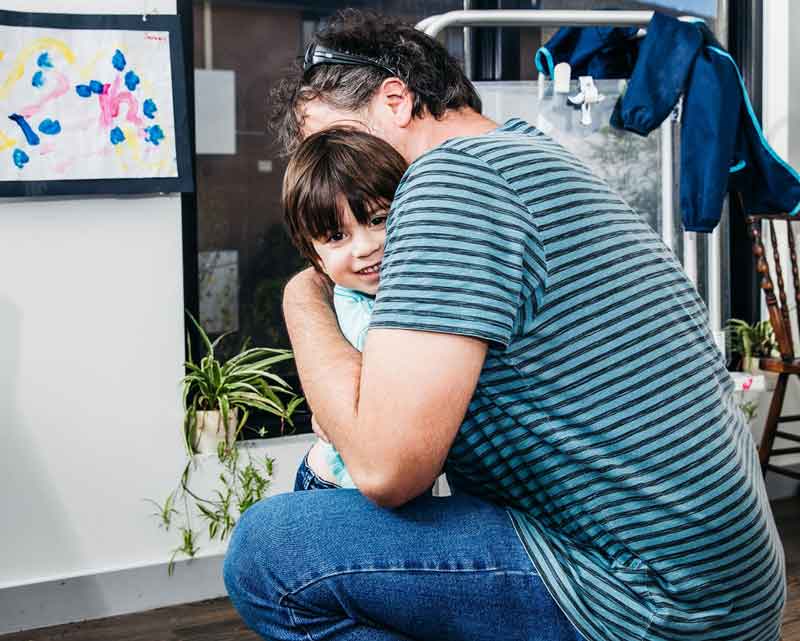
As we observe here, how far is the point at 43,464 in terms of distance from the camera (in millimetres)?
2303

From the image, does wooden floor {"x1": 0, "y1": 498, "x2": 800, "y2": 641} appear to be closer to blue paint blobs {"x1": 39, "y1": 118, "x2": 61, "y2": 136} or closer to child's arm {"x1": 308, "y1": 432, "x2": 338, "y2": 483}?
child's arm {"x1": 308, "y1": 432, "x2": 338, "y2": 483}

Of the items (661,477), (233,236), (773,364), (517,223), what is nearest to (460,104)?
(517,223)

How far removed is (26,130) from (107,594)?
3.68ft

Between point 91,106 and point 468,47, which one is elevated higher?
point 468,47

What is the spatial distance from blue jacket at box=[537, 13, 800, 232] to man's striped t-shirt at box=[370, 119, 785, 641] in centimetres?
128

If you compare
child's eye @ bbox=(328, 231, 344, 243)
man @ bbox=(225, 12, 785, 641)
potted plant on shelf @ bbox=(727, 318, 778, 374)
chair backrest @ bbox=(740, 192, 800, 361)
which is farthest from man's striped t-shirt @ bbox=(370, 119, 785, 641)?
potted plant on shelf @ bbox=(727, 318, 778, 374)

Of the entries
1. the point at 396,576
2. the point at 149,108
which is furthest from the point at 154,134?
the point at 396,576

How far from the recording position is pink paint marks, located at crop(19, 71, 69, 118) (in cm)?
225

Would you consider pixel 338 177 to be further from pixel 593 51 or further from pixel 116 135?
pixel 593 51

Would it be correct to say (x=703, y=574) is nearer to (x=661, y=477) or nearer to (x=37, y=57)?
(x=661, y=477)

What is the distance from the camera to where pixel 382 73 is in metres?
1.34

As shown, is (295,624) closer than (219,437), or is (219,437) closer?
(295,624)

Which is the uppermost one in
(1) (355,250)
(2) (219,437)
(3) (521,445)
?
(1) (355,250)

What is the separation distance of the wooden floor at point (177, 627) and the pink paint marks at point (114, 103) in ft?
3.91
